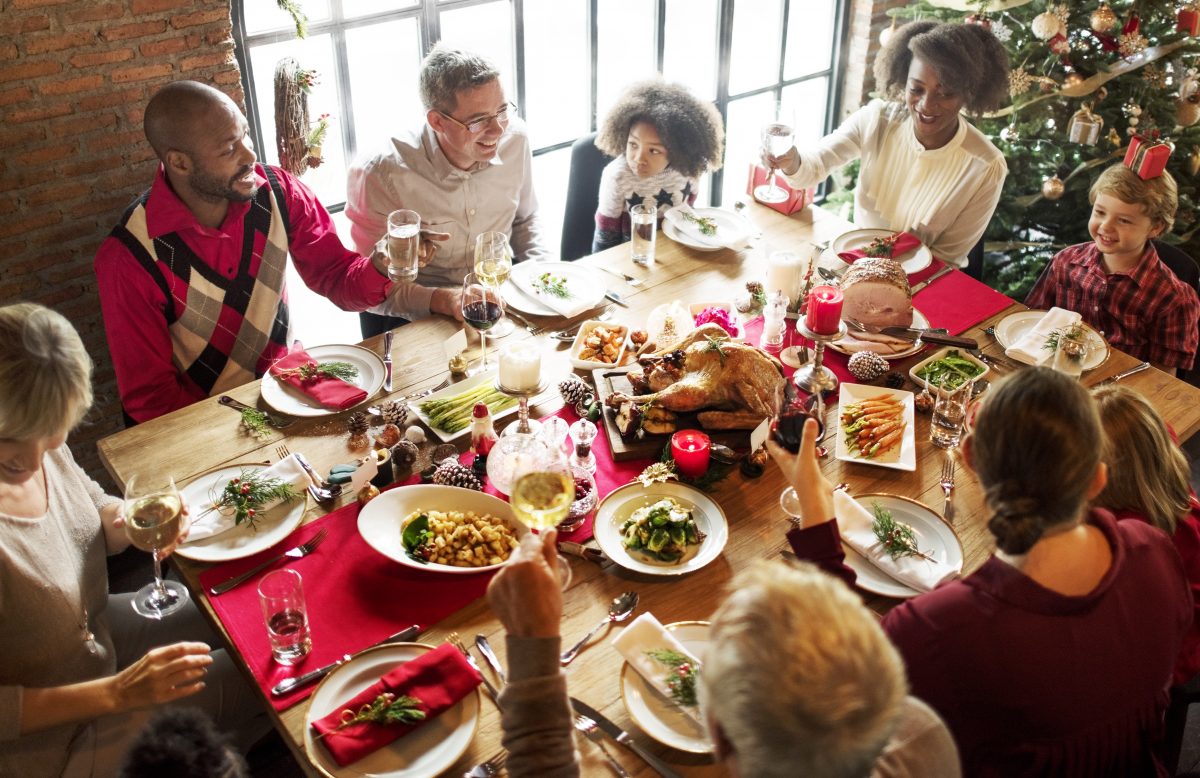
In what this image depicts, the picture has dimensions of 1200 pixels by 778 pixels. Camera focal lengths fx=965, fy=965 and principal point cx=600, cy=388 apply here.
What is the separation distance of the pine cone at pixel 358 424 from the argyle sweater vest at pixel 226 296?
0.85 meters

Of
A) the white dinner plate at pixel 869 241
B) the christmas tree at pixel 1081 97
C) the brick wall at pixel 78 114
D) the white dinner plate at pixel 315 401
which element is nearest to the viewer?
the white dinner plate at pixel 315 401

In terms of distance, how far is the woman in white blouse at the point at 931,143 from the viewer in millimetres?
3527

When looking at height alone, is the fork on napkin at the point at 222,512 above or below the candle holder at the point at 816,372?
below

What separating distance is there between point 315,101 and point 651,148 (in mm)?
1341

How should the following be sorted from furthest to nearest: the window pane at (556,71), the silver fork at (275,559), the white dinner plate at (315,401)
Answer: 1. the window pane at (556,71)
2. the white dinner plate at (315,401)
3. the silver fork at (275,559)

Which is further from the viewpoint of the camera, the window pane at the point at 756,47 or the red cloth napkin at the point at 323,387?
Answer: the window pane at the point at 756,47

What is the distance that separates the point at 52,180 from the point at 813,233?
2585mm

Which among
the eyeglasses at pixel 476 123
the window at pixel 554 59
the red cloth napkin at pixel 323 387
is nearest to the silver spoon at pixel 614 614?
the red cloth napkin at pixel 323 387

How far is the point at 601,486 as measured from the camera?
2.32m

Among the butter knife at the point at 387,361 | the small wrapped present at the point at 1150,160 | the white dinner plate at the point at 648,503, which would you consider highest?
the small wrapped present at the point at 1150,160

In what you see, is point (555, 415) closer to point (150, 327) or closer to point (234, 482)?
point (234, 482)

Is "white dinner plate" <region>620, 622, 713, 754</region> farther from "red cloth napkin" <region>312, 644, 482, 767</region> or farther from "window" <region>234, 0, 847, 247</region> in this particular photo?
"window" <region>234, 0, 847, 247</region>

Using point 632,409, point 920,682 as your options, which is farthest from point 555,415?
point 920,682

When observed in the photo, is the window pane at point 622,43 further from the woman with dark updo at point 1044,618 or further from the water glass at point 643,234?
the woman with dark updo at point 1044,618
